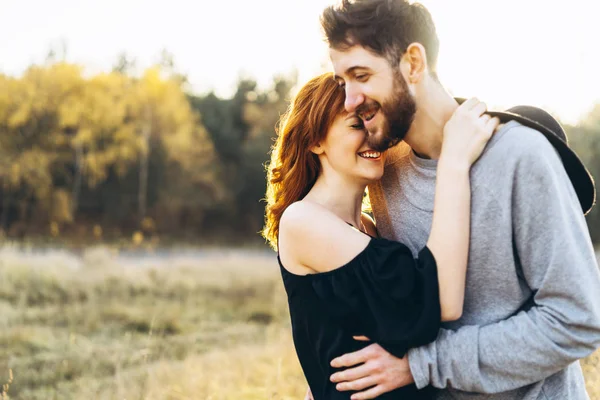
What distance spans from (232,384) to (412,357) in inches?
163

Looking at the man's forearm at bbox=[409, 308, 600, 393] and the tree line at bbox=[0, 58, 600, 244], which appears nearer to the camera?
the man's forearm at bbox=[409, 308, 600, 393]

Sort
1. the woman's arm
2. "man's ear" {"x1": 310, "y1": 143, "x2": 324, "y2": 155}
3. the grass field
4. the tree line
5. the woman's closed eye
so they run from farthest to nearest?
the tree line
the grass field
"man's ear" {"x1": 310, "y1": 143, "x2": 324, "y2": 155}
the woman's closed eye
the woman's arm

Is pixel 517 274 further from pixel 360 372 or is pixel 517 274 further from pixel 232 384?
pixel 232 384

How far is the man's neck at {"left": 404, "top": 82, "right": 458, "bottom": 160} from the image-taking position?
2.39 meters

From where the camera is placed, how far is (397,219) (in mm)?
2566

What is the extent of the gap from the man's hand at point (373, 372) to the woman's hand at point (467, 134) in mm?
726

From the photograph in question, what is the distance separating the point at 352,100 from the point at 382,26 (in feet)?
0.99

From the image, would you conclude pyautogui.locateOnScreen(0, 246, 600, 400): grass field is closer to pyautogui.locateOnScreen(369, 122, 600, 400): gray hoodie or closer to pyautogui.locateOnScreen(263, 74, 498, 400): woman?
pyautogui.locateOnScreen(263, 74, 498, 400): woman

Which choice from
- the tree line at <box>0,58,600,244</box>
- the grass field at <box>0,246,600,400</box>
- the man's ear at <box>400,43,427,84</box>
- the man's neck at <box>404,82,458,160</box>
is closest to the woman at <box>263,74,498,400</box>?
the man's neck at <box>404,82,458,160</box>

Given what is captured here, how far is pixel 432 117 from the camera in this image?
7.86 feet

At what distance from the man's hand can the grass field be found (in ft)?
6.20

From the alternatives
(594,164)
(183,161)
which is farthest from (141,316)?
(183,161)

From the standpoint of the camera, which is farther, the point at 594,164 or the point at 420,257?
the point at 594,164

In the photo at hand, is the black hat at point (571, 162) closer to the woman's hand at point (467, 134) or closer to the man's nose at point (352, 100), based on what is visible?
the woman's hand at point (467, 134)
